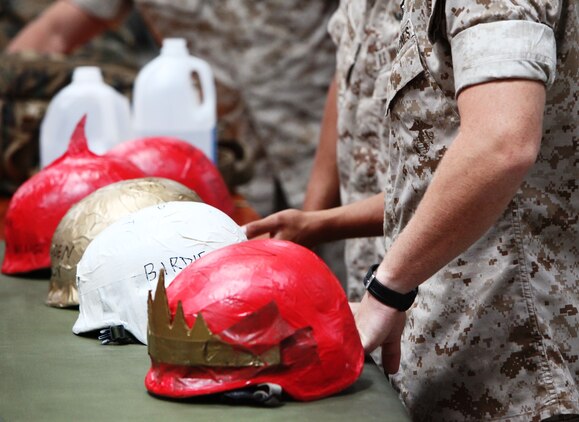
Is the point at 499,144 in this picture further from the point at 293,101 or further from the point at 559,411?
the point at 293,101

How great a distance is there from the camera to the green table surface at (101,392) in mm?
1107

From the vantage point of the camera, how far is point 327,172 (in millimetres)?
2342

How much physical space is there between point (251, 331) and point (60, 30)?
93.6 inches

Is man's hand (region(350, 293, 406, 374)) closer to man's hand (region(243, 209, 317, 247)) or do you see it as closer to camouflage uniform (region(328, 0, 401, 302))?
man's hand (region(243, 209, 317, 247))

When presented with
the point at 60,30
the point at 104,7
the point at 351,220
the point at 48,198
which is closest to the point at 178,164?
the point at 48,198

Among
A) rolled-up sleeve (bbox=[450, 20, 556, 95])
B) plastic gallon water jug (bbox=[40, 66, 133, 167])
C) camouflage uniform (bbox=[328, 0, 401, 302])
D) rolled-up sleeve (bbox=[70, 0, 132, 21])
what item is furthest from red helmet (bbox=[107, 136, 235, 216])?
rolled-up sleeve (bbox=[70, 0, 132, 21])

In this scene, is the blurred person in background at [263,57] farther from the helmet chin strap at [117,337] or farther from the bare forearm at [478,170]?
the bare forearm at [478,170]

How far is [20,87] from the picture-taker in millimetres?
2904

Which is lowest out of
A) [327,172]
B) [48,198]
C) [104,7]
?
[327,172]

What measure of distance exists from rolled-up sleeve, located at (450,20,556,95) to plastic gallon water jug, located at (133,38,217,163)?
1.54m

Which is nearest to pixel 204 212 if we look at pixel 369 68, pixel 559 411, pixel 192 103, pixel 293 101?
pixel 559 411

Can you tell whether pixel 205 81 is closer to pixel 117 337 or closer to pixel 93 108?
pixel 93 108

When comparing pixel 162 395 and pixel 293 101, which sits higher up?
pixel 162 395

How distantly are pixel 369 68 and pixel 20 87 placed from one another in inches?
50.1
